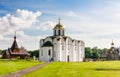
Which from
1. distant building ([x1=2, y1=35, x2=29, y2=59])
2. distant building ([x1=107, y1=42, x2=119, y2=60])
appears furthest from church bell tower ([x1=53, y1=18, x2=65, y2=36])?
distant building ([x1=107, y1=42, x2=119, y2=60])

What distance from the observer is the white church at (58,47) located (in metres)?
91.9

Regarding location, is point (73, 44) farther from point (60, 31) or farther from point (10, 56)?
point (10, 56)

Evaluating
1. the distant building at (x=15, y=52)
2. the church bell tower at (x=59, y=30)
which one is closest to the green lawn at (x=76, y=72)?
the church bell tower at (x=59, y=30)

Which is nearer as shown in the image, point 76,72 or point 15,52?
point 76,72

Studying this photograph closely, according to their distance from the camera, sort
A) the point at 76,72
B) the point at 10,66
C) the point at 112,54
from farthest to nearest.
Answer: the point at 112,54
the point at 10,66
the point at 76,72

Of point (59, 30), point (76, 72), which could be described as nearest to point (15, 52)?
point (59, 30)

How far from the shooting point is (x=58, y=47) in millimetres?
92250

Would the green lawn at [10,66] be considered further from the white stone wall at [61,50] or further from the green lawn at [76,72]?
the white stone wall at [61,50]

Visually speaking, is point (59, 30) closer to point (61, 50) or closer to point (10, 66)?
point (61, 50)

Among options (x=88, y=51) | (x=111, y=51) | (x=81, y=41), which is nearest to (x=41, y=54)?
(x=81, y=41)

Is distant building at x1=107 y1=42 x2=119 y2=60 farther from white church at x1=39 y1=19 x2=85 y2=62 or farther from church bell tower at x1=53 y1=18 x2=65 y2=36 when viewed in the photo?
church bell tower at x1=53 y1=18 x2=65 y2=36

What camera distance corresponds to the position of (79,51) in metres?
101

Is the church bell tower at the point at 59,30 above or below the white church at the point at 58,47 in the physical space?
above

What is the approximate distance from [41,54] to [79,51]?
47.9 feet
